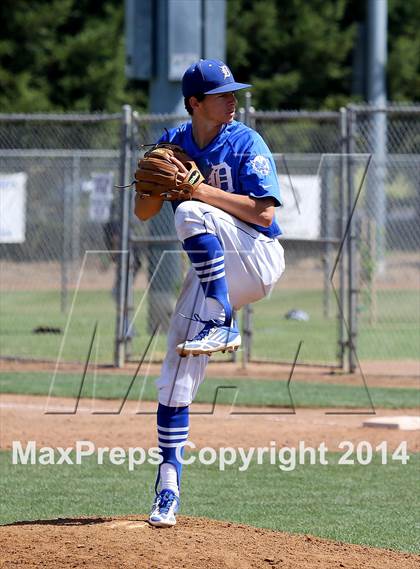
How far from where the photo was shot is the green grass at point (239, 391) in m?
10.6

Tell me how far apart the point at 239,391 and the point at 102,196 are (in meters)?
6.47

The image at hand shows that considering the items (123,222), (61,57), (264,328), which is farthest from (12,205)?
(61,57)

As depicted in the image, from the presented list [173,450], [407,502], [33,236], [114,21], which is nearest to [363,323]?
[33,236]

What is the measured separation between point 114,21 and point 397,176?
9.86 m

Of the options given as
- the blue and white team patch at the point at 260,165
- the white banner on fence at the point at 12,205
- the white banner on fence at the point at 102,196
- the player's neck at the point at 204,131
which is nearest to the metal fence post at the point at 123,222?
the white banner on fence at the point at 12,205

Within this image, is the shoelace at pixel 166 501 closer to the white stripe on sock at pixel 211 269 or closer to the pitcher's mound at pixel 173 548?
the pitcher's mound at pixel 173 548

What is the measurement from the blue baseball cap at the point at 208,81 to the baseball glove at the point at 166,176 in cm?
30

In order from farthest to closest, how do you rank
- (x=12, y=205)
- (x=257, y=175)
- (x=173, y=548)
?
1. (x=12, y=205)
2. (x=257, y=175)
3. (x=173, y=548)

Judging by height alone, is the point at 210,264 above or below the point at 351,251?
above

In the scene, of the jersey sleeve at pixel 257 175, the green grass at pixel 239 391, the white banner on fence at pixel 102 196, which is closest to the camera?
the jersey sleeve at pixel 257 175

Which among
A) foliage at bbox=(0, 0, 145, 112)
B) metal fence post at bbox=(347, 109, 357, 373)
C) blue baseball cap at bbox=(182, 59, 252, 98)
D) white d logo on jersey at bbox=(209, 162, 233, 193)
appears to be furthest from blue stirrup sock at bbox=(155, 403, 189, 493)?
foliage at bbox=(0, 0, 145, 112)

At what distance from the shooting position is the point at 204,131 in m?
5.57

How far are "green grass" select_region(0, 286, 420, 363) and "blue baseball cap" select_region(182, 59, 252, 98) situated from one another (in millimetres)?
8456

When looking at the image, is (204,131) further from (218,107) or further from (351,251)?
(351,251)
